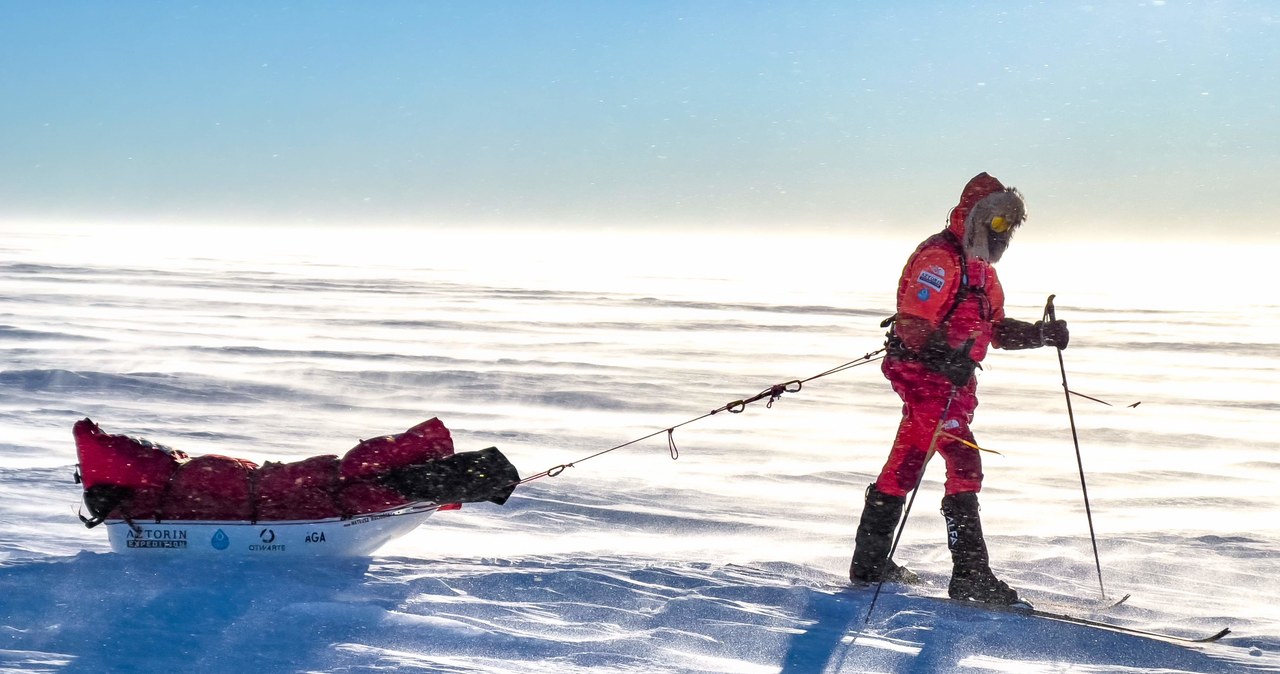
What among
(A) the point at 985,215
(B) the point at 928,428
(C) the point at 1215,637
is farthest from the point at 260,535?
(C) the point at 1215,637

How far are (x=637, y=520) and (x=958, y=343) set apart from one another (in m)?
1.94

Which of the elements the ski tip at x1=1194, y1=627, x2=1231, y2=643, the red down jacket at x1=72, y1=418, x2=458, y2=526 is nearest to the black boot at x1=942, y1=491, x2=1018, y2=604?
the ski tip at x1=1194, y1=627, x2=1231, y2=643

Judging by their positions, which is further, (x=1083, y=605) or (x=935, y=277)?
(x=1083, y=605)

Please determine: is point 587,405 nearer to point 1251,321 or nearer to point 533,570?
point 533,570

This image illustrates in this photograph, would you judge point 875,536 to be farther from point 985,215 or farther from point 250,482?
point 250,482

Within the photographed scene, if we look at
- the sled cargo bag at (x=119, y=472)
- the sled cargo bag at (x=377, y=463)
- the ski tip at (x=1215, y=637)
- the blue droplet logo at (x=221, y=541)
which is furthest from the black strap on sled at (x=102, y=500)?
the ski tip at (x=1215, y=637)

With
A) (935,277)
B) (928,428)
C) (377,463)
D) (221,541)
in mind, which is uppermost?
(935,277)

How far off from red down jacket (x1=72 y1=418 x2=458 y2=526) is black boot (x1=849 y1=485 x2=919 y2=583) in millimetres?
1515

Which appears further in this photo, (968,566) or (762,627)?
(968,566)

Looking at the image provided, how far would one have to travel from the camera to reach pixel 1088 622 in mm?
3291

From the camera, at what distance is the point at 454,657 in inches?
110

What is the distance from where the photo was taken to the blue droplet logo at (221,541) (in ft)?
11.1

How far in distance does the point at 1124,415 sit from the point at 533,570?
271 inches

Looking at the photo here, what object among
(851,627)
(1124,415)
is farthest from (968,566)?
(1124,415)
